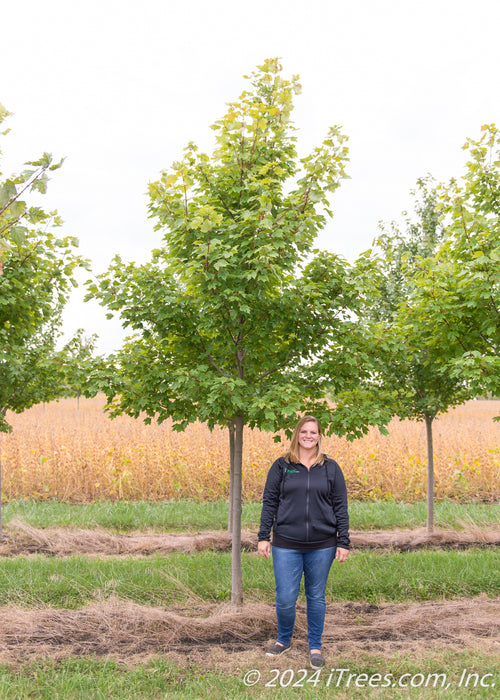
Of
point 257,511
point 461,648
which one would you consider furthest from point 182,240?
point 257,511

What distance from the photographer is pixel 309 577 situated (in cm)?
413

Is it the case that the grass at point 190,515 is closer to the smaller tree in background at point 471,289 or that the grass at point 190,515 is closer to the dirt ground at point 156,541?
the dirt ground at point 156,541

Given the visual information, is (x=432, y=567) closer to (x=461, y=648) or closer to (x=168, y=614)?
(x=461, y=648)

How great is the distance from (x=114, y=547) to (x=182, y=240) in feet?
15.6

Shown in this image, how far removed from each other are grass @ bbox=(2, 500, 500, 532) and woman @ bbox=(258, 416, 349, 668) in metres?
4.76

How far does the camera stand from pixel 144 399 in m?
5.11

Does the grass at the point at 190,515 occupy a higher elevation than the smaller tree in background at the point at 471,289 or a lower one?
lower

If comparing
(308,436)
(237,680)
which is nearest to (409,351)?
(308,436)

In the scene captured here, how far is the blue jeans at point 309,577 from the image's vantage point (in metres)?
4.09

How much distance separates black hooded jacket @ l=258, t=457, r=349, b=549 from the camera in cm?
405

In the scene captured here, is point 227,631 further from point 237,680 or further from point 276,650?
point 237,680

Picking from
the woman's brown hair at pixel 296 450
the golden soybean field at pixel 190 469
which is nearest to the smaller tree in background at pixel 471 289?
the woman's brown hair at pixel 296 450

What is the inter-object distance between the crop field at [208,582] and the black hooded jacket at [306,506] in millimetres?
958

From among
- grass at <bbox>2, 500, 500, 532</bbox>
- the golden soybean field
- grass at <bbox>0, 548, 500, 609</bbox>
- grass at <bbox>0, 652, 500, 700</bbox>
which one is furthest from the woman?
the golden soybean field
